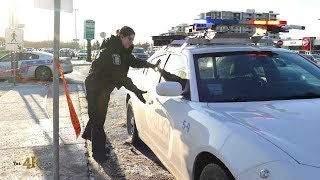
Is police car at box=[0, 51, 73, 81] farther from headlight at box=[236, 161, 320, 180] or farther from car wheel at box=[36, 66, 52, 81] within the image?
headlight at box=[236, 161, 320, 180]

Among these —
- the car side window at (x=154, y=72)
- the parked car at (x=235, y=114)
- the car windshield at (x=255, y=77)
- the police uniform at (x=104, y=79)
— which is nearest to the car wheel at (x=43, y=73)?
the police uniform at (x=104, y=79)

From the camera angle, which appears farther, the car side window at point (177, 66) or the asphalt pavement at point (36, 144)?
the asphalt pavement at point (36, 144)

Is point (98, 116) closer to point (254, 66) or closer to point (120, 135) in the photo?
point (120, 135)

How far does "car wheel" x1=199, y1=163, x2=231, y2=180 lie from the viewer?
298cm

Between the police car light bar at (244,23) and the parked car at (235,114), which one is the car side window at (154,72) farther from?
the police car light bar at (244,23)

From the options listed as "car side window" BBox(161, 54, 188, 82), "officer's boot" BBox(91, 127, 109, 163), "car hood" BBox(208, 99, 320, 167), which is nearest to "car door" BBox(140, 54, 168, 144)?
"car side window" BBox(161, 54, 188, 82)

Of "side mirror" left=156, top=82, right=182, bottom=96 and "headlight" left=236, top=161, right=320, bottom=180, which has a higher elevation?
"side mirror" left=156, top=82, right=182, bottom=96

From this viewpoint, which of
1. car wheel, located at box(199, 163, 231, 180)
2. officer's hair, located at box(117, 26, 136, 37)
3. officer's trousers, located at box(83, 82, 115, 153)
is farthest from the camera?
officer's trousers, located at box(83, 82, 115, 153)

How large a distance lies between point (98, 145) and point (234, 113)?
2.73 meters

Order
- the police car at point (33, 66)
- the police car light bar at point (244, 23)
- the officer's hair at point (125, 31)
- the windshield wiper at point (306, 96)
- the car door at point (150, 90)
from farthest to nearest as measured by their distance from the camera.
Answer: the police car at point (33, 66)
the police car light bar at point (244, 23)
the officer's hair at point (125, 31)
the car door at point (150, 90)
the windshield wiper at point (306, 96)

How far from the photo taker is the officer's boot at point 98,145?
565 cm

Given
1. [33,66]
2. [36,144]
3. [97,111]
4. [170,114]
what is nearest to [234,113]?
[170,114]

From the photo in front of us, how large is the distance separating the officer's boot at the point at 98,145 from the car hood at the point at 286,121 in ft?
7.79

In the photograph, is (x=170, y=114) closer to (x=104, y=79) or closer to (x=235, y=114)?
(x=235, y=114)
